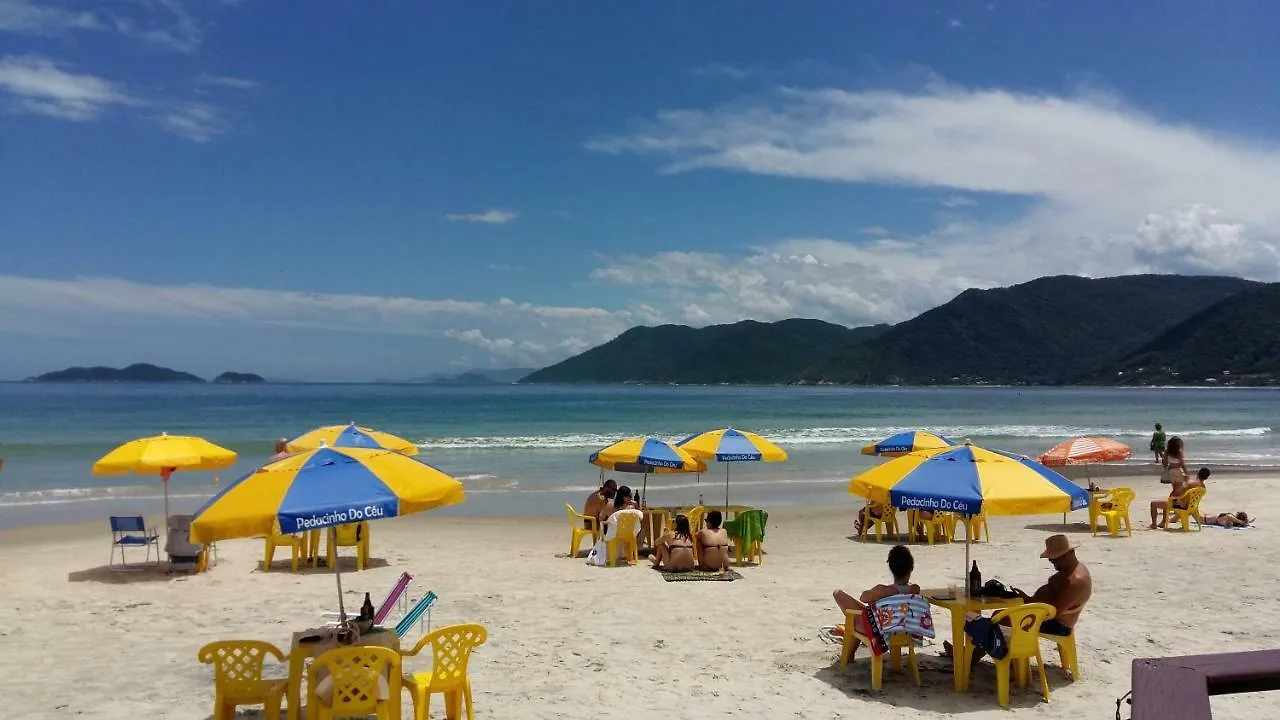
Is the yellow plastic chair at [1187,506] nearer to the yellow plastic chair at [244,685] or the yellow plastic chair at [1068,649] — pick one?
the yellow plastic chair at [1068,649]

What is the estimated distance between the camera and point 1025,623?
632 centimetres

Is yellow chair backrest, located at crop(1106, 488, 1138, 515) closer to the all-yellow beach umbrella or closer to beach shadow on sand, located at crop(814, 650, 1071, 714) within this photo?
beach shadow on sand, located at crop(814, 650, 1071, 714)

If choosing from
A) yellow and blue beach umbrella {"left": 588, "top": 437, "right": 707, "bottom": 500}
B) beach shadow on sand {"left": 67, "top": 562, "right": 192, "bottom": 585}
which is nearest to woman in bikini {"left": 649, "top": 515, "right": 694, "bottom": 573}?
yellow and blue beach umbrella {"left": 588, "top": 437, "right": 707, "bottom": 500}

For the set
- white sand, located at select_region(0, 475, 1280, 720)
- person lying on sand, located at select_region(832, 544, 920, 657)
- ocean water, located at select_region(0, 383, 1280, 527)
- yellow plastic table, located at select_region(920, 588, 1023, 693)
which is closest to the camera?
white sand, located at select_region(0, 475, 1280, 720)

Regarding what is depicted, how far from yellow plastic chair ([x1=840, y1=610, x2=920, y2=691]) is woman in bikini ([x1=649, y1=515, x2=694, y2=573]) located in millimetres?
3819

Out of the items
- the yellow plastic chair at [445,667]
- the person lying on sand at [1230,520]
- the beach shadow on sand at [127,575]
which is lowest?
the person lying on sand at [1230,520]

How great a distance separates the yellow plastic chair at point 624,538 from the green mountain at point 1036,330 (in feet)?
488

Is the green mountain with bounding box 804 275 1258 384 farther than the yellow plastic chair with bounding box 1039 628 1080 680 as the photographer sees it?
Yes

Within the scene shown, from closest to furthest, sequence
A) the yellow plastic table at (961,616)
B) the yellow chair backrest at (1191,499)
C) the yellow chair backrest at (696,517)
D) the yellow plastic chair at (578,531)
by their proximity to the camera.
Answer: the yellow plastic table at (961,616)
the yellow plastic chair at (578,531)
the yellow chair backrest at (696,517)
the yellow chair backrest at (1191,499)

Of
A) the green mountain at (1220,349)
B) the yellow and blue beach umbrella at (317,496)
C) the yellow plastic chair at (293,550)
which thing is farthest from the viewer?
the green mountain at (1220,349)

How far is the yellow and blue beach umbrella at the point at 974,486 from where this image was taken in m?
5.99

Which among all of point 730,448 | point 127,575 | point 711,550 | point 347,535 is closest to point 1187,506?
point 730,448

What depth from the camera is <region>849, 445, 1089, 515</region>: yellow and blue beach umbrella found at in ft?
19.7

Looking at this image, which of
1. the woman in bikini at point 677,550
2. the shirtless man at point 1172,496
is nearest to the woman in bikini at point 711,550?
the woman in bikini at point 677,550
